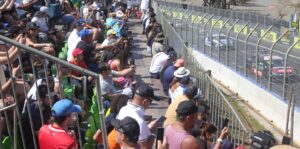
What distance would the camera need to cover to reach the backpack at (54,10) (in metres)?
14.7

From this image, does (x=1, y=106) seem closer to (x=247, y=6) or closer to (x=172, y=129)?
(x=172, y=129)

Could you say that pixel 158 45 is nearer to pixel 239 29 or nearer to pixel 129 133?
pixel 239 29

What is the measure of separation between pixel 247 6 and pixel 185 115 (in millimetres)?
47854

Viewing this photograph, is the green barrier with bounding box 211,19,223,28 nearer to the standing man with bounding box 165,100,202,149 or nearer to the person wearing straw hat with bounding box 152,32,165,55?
the person wearing straw hat with bounding box 152,32,165,55

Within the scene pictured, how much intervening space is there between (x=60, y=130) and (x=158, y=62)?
709 cm

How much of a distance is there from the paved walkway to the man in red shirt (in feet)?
17.4

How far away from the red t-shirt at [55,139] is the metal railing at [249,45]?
7713mm

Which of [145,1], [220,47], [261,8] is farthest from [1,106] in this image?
[261,8]

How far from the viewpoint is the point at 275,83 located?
1288 cm

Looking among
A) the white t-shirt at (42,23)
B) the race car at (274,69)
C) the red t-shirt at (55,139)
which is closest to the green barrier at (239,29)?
the race car at (274,69)

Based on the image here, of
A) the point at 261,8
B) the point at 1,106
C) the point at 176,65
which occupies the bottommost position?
the point at 261,8

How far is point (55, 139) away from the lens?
5.06 m

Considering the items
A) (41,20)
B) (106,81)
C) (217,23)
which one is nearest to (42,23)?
(41,20)

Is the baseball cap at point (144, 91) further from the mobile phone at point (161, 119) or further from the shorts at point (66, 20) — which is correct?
the shorts at point (66, 20)
